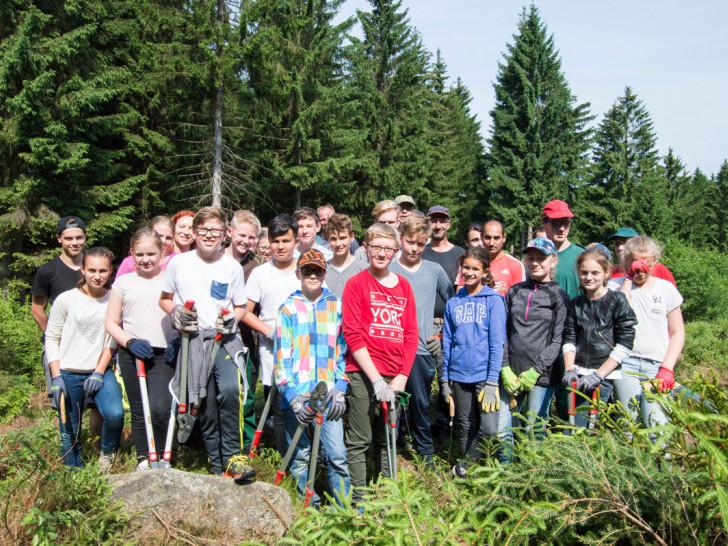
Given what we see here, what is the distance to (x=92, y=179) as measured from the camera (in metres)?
17.0

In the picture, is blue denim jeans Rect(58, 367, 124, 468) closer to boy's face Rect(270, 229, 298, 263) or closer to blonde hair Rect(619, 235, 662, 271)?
boy's face Rect(270, 229, 298, 263)

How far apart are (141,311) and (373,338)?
204 cm

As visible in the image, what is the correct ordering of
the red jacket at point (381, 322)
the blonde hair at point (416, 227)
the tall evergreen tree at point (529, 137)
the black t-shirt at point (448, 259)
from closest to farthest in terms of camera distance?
the red jacket at point (381, 322) → the blonde hair at point (416, 227) → the black t-shirt at point (448, 259) → the tall evergreen tree at point (529, 137)

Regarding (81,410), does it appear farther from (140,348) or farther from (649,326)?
(649,326)

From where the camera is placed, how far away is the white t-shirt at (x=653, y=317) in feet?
14.0

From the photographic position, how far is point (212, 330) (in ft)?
13.0

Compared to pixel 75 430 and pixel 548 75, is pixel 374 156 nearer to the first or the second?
pixel 548 75

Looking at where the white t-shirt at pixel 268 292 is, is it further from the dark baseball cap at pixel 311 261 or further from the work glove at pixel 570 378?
the work glove at pixel 570 378

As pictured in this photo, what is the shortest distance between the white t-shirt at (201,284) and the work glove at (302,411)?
1.09 metres

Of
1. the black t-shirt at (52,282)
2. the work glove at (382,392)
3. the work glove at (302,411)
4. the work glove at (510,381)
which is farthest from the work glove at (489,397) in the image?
the black t-shirt at (52,282)

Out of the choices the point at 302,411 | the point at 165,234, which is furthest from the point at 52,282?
the point at 302,411

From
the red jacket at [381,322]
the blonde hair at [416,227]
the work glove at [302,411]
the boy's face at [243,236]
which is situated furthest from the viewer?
the boy's face at [243,236]

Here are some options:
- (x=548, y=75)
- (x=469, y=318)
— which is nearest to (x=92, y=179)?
(x=469, y=318)

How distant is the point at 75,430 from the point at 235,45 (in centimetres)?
1562
